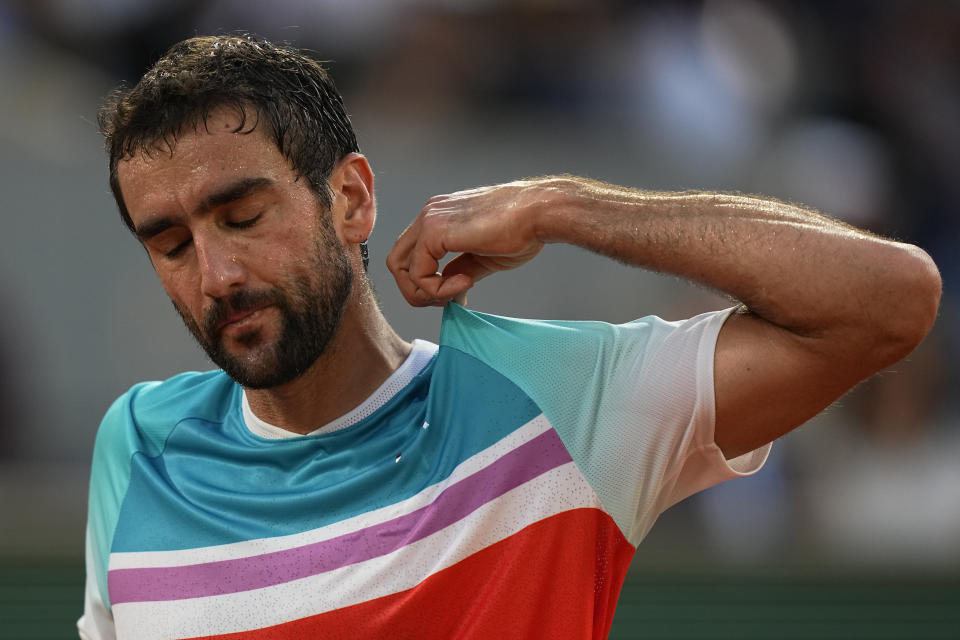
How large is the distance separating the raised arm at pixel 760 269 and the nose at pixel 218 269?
37 centimetres

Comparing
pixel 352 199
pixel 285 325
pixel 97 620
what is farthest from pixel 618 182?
pixel 97 620

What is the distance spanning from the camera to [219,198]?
199 cm

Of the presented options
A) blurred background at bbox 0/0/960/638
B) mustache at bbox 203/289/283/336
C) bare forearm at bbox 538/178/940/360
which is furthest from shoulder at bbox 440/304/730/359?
blurred background at bbox 0/0/960/638

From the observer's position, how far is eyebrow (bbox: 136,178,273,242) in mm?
1986

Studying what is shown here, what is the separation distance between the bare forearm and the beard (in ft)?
1.37

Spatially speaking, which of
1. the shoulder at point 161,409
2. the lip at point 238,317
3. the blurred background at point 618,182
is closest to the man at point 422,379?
the lip at point 238,317

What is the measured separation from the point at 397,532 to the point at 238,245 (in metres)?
0.58

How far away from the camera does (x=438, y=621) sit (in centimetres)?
191

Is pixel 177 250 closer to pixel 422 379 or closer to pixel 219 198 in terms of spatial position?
pixel 219 198

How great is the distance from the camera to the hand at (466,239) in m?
1.99

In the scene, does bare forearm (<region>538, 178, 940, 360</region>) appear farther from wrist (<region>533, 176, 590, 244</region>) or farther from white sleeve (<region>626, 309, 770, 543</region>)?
white sleeve (<region>626, 309, 770, 543</region>)

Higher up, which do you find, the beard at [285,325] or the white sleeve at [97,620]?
the beard at [285,325]

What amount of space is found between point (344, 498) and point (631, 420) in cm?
54

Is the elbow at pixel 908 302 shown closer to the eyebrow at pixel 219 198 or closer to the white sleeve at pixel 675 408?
the white sleeve at pixel 675 408
